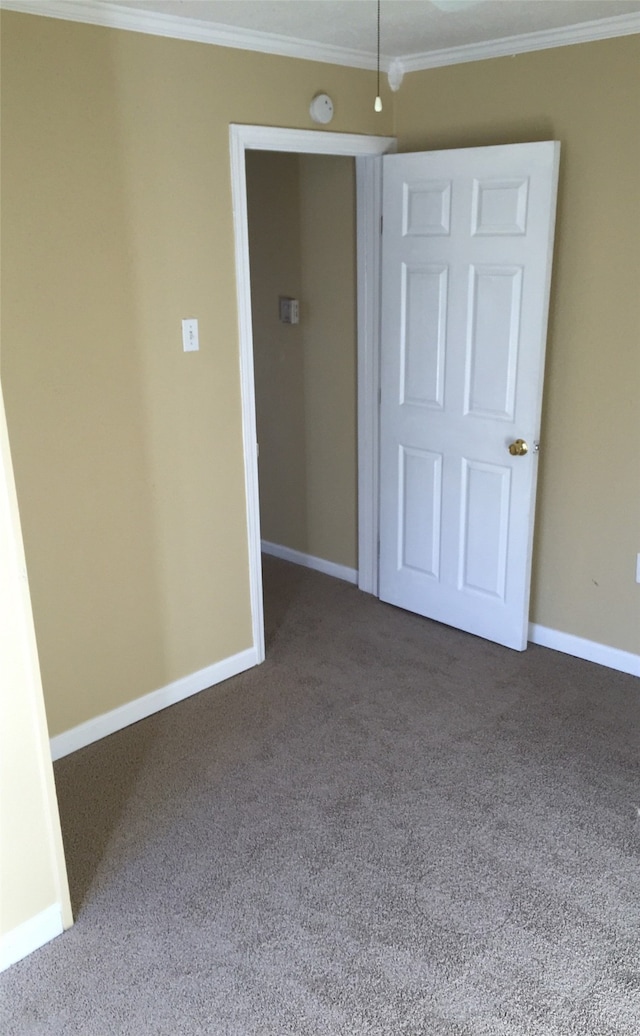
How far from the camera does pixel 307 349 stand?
13.5 feet

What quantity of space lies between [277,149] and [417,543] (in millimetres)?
1712

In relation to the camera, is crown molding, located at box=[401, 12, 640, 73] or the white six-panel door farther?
the white six-panel door

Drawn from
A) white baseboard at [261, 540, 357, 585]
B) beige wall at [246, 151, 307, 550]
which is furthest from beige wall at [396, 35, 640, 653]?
white baseboard at [261, 540, 357, 585]

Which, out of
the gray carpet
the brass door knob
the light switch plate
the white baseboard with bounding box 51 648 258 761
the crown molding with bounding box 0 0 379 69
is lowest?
the gray carpet

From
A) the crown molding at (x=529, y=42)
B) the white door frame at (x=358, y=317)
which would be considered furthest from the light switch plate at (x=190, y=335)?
the crown molding at (x=529, y=42)

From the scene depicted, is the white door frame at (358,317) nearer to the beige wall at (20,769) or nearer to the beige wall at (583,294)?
the beige wall at (583,294)

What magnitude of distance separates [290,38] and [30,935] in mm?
2922

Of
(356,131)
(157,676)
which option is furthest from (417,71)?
(157,676)

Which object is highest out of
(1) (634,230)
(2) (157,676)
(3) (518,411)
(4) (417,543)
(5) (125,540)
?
(1) (634,230)

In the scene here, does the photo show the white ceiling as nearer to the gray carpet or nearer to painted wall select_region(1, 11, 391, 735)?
painted wall select_region(1, 11, 391, 735)

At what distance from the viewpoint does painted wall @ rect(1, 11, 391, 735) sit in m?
2.48

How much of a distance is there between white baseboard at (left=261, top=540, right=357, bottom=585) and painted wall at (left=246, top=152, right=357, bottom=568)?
0.03 meters

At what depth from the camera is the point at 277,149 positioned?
3076mm

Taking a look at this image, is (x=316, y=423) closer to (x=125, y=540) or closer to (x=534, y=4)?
(x=125, y=540)
